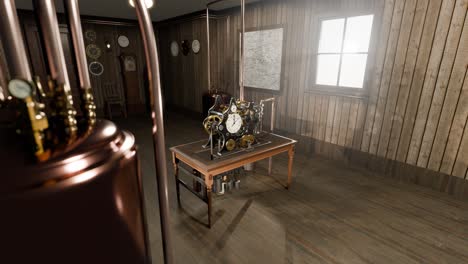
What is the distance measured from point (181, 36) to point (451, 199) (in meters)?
6.37

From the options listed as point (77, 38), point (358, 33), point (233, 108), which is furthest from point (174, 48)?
point (77, 38)

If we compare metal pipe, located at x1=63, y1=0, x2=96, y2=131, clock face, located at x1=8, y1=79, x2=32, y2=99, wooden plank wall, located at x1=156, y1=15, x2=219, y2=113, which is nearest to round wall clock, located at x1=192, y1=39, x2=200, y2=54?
wooden plank wall, located at x1=156, y1=15, x2=219, y2=113

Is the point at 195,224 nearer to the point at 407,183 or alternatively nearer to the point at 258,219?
the point at 258,219

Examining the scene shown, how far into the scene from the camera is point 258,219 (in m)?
2.52

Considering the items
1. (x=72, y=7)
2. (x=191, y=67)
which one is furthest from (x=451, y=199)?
(x=191, y=67)

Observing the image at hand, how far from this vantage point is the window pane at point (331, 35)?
3.56 meters

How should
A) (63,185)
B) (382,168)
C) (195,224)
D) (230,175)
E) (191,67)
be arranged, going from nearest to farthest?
(63,185) < (195,224) < (230,175) < (382,168) < (191,67)

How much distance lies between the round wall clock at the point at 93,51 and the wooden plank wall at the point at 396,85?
15.6ft

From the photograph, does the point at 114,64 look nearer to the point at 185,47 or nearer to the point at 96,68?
the point at 96,68

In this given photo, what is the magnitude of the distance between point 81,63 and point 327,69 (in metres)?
3.81

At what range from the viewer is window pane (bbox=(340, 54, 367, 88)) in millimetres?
3432

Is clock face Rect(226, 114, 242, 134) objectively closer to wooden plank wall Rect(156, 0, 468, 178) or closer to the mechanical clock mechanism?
the mechanical clock mechanism

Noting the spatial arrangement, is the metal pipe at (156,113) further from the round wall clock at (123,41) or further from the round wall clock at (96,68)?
the round wall clock at (123,41)

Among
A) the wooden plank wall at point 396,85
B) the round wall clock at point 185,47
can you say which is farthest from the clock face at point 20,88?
the round wall clock at point 185,47
